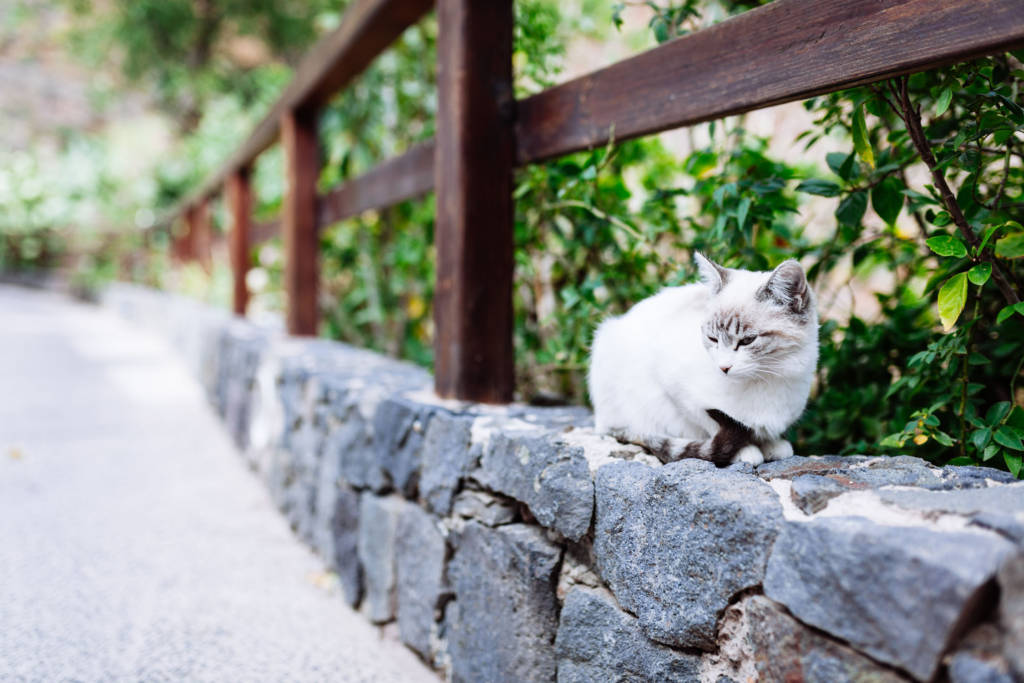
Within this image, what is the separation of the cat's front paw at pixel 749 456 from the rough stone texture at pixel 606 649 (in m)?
0.35

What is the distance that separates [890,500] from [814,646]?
0.77 ft

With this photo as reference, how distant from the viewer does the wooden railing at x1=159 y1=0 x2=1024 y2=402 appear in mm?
1193

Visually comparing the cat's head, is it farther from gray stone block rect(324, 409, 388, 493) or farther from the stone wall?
gray stone block rect(324, 409, 388, 493)

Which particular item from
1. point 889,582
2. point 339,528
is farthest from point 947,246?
point 339,528

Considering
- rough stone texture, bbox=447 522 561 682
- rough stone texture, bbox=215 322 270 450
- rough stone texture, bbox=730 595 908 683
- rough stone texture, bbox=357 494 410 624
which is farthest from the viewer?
rough stone texture, bbox=215 322 270 450

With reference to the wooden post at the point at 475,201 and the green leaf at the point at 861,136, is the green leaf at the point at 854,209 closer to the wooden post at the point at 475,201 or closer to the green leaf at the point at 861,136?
the green leaf at the point at 861,136

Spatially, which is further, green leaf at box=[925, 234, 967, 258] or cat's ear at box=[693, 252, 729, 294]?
cat's ear at box=[693, 252, 729, 294]

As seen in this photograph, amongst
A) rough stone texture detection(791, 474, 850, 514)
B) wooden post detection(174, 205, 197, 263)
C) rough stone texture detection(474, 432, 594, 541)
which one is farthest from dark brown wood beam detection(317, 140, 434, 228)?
wooden post detection(174, 205, 197, 263)

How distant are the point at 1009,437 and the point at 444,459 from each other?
4.17ft

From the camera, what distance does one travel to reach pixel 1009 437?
4.42ft

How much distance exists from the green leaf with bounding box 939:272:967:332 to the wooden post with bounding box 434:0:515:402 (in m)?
1.21

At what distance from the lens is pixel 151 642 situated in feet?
7.11

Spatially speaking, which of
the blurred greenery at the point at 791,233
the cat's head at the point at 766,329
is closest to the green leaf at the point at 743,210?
the blurred greenery at the point at 791,233

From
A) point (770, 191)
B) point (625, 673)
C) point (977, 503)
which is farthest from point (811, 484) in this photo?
point (770, 191)
